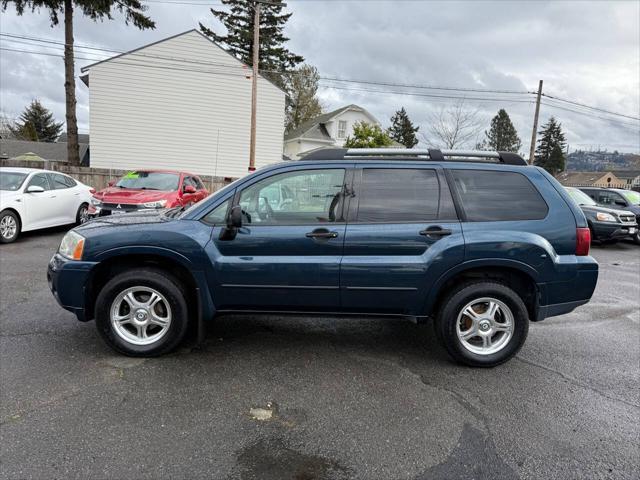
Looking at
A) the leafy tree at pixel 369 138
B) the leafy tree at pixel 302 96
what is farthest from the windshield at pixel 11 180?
the leafy tree at pixel 302 96

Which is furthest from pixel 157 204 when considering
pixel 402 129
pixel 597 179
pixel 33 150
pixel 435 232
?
pixel 597 179

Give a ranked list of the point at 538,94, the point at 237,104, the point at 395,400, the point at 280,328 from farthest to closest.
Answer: the point at 538,94, the point at 237,104, the point at 280,328, the point at 395,400

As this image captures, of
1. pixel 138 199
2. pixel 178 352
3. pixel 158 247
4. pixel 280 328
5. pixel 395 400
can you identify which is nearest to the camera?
pixel 395 400

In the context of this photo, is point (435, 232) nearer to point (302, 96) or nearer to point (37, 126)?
point (302, 96)

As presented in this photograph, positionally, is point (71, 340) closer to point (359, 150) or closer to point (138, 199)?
point (359, 150)

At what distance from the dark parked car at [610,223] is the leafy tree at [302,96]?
3820cm

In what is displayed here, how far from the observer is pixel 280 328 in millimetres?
4559

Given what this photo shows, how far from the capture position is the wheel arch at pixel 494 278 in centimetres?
357

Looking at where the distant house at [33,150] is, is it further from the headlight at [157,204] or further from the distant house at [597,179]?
the distant house at [597,179]

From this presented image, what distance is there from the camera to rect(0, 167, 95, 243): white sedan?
349 inches

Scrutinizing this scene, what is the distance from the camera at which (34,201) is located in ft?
30.8

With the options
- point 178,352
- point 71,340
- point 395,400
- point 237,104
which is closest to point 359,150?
point 395,400

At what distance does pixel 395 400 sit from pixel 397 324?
1692mm

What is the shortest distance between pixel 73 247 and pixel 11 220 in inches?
267
